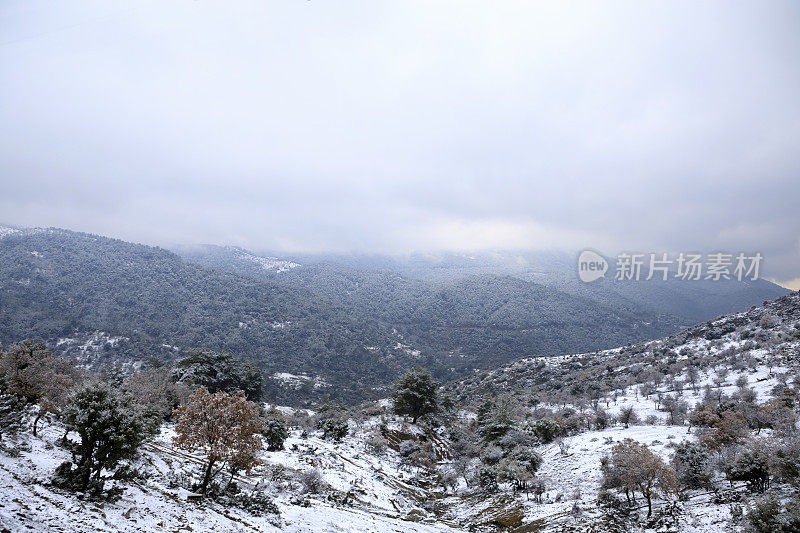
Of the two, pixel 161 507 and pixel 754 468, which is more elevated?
pixel 754 468

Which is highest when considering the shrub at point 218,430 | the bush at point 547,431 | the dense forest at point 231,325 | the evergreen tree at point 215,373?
the shrub at point 218,430

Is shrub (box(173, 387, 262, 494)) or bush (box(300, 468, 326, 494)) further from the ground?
shrub (box(173, 387, 262, 494))

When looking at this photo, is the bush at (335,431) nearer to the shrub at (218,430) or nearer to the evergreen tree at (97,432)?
the shrub at (218,430)

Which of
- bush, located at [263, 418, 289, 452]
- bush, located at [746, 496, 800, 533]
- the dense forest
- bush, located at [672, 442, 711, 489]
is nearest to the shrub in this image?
bush, located at [263, 418, 289, 452]

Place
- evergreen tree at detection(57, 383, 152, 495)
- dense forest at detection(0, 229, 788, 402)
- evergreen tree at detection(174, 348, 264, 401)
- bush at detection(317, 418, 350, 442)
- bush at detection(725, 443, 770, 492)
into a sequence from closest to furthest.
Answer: evergreen tree at detection(57, 383, 152, 495)
bush at detection(725, 443, 770, 492)
bush at detection(317, 418, 350, 442)
evergreen tree at detection(174, 348, 264, 401)
dense forest at detection(0, 229, 788, 402)

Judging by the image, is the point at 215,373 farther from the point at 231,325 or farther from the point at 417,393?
the point at 231,325

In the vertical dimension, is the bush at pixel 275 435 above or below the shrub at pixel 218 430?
below

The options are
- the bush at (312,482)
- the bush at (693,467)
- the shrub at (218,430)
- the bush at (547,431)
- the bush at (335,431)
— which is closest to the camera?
the shrub at (218,430)

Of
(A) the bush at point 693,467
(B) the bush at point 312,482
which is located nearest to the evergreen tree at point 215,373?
(B) the bush at point 312,482
